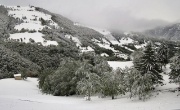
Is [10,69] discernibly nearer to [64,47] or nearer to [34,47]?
[34,47]

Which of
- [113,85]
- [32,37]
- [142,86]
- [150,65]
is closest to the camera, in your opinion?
[142,86]

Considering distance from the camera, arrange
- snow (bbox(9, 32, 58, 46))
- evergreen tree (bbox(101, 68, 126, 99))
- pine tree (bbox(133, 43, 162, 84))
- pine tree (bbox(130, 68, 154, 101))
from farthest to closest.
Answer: snow (bbox(9, 32, 58, 46)) → evergreen tree (bbox(101, 68, 126, 99)) → pine tree (bbox(133, 43, 162, 84)) → pine tree (bbox(130, 68, 154, 101))

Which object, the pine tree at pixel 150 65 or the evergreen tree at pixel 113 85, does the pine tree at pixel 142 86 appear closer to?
the pine tree at pixel 150 65

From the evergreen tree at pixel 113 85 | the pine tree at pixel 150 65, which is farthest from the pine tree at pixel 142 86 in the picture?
the evergreen tree at pixel 113 85

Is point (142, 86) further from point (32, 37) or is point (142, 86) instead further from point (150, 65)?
point (32, 37)

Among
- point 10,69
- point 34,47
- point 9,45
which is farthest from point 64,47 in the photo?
point 10,69

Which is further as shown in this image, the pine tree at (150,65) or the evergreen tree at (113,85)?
the evergreen tree at (113,85)

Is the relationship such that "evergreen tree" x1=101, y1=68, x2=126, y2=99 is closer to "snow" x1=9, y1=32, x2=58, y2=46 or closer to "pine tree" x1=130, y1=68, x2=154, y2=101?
"pine tree" x1=130, y1=68, x2=154, y2=101

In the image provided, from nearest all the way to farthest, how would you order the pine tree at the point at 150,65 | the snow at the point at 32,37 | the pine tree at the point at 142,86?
the pine tree at the point at 142,86, the pine tree at the point at 150,65, the snow at the point at 32,37

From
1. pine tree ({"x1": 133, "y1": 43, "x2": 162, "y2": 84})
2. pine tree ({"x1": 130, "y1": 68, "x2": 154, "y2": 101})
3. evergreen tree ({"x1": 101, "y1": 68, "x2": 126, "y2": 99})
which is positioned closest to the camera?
pine tree ({"x1": 130, "y1": 68, "x2": 154, "y2": 101})

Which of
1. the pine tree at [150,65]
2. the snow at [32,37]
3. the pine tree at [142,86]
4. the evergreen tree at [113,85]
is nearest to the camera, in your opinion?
the pine tree at [142,86]

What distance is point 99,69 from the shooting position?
57.8 m

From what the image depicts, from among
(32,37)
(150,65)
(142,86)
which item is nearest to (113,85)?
(142,86)

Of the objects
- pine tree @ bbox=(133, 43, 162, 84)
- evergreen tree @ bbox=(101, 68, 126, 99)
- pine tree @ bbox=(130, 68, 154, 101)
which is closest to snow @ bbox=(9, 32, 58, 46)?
evergreen tree @ bbox=(101, 68, 126, 99)
